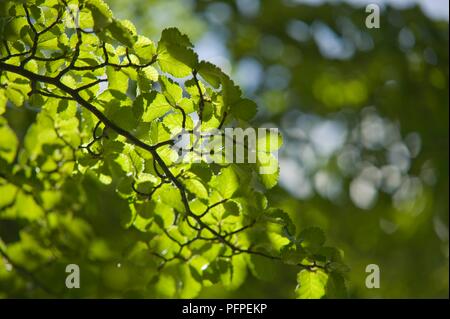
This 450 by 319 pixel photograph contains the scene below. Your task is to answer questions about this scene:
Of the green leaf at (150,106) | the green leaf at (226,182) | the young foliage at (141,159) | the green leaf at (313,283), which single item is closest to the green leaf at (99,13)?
the young foliage at (141,159)

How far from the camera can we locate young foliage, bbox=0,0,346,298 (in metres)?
0.72

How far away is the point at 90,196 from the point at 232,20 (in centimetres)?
148

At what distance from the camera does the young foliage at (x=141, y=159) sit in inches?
28.2

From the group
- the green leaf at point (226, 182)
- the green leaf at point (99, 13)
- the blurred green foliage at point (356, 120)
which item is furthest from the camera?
the blurred green foliage at point (356, 120)

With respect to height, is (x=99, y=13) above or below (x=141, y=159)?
above

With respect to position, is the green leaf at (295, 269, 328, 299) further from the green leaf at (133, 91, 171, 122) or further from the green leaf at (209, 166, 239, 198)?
the green leaf at (133, 91, 171, 122)

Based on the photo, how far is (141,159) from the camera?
777 millimetres

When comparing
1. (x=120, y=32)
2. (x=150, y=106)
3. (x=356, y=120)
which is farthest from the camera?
(x=356, y=120)

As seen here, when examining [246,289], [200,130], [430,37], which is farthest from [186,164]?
[430,37]

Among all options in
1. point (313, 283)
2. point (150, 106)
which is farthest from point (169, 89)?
point (313, 283)

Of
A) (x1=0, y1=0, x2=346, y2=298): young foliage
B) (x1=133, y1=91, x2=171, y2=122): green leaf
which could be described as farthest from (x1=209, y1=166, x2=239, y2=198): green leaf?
(x1=133, y1=91, x2=171, y2=122): green leaf

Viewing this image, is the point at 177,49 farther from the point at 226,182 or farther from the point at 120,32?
the point at 226,182

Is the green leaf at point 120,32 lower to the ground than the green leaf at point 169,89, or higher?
higher

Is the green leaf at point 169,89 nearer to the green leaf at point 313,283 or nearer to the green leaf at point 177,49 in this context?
the green leaf at point 177,49
